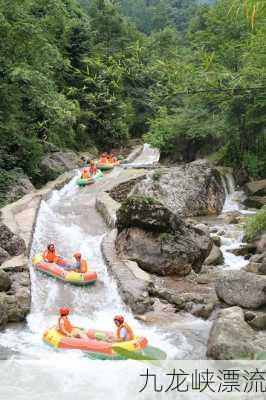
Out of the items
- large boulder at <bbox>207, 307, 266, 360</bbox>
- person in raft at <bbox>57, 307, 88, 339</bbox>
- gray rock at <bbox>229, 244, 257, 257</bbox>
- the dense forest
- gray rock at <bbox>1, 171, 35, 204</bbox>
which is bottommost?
gray rock at <bbox>229, 244, 257, 257</bbox>

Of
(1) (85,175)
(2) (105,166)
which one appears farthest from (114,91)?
(1) (85,175)

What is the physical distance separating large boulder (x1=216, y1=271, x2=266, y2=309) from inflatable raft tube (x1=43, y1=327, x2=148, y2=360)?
256cm

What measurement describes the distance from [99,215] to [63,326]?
830 centimetres

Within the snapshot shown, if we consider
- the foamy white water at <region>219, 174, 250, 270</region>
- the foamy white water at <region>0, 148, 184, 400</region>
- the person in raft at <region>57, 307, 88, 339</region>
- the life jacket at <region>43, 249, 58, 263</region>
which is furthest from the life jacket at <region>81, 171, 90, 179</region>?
the person in raft at <region>57, 307, 88, 339</region>

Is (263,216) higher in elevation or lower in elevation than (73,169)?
higher

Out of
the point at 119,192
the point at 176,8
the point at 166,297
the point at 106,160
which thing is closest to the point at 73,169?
the point at 106,160

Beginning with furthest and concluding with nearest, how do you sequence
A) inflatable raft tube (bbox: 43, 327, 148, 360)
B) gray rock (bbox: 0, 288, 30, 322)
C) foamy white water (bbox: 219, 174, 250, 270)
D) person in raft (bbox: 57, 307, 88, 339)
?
foamy white water (bbox: 219, 174, 250, 270), gray rock (bbox: 0, 288, 30, 322), person in raft (bbox: 57, 307, 88, 339), inflatable raft tube (bbox: 43, 327, 148, 360)

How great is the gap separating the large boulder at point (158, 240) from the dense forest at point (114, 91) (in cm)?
287

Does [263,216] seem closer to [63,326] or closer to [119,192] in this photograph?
[63,326]

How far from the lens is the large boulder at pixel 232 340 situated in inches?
295

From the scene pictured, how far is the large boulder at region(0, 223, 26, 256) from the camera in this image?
11680 mm

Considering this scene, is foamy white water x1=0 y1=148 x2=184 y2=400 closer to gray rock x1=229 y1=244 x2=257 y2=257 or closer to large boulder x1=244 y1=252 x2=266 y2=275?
large boulder x1=244 y1=252 x2=266 y2=275

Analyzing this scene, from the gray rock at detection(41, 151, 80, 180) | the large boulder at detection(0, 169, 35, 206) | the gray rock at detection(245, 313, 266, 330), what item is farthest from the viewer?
the gray rock at detection(41, 151, 80, 180)

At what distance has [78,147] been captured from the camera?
95.4ft
